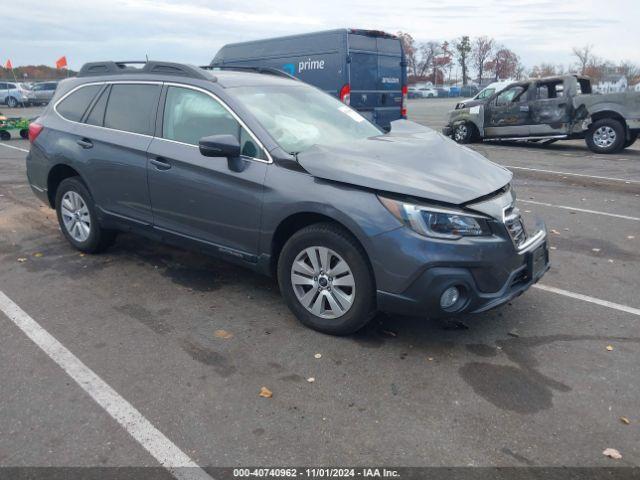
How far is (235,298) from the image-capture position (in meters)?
4.68

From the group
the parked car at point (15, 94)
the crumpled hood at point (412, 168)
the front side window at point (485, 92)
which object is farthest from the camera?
the parked car at point (15, 94)

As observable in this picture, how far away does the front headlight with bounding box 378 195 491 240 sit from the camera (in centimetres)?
349

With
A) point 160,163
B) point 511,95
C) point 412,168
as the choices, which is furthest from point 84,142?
point 511,95

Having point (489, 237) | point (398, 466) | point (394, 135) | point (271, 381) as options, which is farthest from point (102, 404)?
point (394, 135)

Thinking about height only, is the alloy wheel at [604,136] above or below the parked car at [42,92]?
below

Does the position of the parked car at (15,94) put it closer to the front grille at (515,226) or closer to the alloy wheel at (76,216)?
the alloy wheel at (76,216)

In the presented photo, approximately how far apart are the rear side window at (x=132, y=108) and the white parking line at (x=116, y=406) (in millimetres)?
1793

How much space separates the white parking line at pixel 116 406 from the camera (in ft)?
8.84

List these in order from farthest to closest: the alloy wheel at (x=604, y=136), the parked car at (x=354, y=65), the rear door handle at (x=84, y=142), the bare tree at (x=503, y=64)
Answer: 1. the bare tree at (x=503, y=64)
2. the alloy wheel at (x=604, y=136)
3. the parked car at (x=354, y=65)
4. the rear door handle at (x=84, y=142)

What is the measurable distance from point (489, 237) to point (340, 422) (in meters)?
1.47

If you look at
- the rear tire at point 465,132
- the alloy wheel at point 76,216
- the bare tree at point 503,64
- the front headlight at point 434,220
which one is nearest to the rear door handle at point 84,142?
the alloy wheel at point 76,216

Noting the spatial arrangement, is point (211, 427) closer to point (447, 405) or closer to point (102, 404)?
point (102, 404)

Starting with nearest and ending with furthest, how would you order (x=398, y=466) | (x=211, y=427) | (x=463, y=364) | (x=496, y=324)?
(x=398, y=466)
(x=211, y=427)
(x=463, y=364)
(x=496, y=324)

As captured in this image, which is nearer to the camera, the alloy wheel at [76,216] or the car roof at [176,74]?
the car roof at [176,74]
